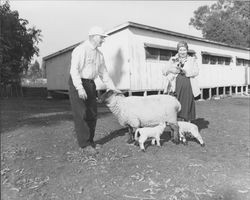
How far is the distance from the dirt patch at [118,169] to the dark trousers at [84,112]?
0.33 m

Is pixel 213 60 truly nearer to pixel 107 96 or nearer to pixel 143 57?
pixel 143 57

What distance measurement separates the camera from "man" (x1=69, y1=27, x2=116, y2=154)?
4414 millimetres

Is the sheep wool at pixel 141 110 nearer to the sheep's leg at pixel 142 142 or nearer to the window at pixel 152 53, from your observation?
the sheep's leg at pixel 142 142

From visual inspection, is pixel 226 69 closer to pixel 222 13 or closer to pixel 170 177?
pixel 170 177

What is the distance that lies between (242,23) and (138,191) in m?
41.3

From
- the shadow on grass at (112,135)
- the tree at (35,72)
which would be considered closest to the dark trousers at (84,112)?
the shadow on grass at (112,135)

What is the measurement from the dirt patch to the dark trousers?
328mm

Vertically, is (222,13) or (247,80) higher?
(222,13)

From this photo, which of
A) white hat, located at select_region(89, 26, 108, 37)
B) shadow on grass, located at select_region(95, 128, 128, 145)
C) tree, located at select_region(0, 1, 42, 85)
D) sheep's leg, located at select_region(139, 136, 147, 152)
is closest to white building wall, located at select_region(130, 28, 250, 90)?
shadow on grass, located at select_region(95, 128, 128, 145)

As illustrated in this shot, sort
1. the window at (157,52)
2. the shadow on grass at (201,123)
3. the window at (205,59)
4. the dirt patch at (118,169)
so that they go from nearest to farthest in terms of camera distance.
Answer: the dirt patch at (118,169), the shadow on grass at (201,123), the window at (157,52), the window at (205,59)

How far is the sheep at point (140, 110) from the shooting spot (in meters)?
5.21

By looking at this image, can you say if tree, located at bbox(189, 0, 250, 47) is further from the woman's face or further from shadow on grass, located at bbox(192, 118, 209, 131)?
the woman's face

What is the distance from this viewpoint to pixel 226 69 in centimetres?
2062

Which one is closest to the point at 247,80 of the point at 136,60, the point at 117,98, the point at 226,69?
the point at 226,69
